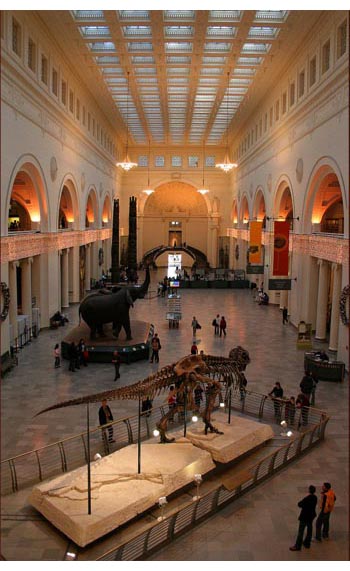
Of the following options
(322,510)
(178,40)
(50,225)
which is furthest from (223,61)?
(322,510)

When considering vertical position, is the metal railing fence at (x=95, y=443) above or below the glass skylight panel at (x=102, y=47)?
below

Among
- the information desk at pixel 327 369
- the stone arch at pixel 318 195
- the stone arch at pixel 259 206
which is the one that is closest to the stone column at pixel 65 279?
the stone arch at pixel 318 195

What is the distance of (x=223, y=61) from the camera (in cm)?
2222

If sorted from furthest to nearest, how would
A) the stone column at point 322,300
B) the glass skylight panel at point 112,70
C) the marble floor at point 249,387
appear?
the glass skylight panel at point 112,70, the stone column at point 322,300, the marble floor at point 249,387

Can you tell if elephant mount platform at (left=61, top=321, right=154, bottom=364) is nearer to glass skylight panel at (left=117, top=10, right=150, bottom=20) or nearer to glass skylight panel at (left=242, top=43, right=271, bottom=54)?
glass skylight panel at (left=117, top=10, right=150, bottom=20)

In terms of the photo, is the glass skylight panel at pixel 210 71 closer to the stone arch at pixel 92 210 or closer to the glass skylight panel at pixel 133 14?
the glass skylight panel at pixel 133 14

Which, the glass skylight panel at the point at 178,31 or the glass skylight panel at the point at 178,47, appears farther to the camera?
the glass skylight panel at the point at 178,47

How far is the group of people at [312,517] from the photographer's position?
23.2ft

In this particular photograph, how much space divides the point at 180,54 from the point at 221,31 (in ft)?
8.41

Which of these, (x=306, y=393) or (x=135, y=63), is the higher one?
(x=135, y=63)

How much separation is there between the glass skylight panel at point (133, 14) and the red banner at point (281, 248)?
8.33 meters

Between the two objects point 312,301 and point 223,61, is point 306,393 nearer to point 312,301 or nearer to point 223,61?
point 312,301

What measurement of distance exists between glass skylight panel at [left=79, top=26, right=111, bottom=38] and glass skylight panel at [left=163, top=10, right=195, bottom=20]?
8.37 feet

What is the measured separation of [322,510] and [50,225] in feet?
52.6
